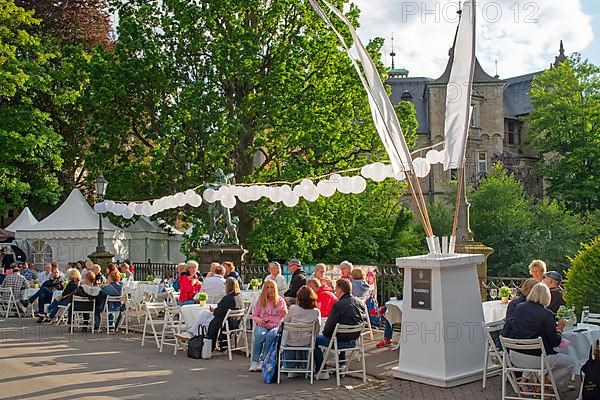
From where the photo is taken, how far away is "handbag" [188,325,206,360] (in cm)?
1198

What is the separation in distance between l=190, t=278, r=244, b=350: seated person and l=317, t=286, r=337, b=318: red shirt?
1.42 metres

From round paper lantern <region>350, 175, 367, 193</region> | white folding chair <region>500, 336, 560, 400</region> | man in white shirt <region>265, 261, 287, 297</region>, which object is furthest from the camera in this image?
round paper lantern <region>350, 175, 367, 193</region>

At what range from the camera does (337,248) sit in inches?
1083

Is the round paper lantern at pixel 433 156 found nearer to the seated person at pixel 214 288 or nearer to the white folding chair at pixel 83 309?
the seated person at pixel 214 288

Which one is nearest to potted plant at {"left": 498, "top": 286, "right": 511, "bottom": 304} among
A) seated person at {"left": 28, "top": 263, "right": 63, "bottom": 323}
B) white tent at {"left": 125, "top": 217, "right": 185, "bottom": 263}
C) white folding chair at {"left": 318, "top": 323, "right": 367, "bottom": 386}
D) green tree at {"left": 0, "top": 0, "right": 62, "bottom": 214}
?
white folding chair at {"left": 318, "top": 323, "right": 367, "bottom": 386}

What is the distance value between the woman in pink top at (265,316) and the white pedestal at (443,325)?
1.97 meters

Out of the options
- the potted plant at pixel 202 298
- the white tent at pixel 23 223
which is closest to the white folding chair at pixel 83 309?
the potted plant at pixel 202 298

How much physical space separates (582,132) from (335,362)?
40.9 m

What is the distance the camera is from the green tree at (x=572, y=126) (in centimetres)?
4559

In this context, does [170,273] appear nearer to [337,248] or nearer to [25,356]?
[337,248]

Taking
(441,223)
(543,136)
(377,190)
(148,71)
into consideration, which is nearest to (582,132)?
(543,136)

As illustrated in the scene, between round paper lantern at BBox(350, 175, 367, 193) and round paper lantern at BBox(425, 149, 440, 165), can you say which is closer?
round paper lantern at BBox(425, 149, 440, 165)

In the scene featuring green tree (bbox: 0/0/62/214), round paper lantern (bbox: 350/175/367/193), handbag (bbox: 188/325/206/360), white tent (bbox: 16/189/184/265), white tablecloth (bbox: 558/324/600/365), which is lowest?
handbag (bbox: 188/325/206/360)

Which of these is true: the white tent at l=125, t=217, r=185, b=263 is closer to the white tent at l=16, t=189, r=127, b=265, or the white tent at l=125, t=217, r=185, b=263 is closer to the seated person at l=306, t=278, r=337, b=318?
the white tent at l=16, t=189, r=127, b=265
